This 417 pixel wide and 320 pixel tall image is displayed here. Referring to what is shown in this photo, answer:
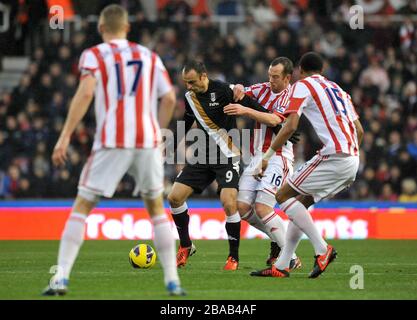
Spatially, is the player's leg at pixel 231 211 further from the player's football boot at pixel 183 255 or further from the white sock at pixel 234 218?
the player's football boot at pixel 183 255

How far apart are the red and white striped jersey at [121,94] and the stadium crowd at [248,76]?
1188 centimetres

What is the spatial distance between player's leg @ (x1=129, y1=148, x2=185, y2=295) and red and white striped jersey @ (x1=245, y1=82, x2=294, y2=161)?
3556 millimetres

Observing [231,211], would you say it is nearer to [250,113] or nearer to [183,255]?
[183,255]

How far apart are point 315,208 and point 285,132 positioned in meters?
9.15

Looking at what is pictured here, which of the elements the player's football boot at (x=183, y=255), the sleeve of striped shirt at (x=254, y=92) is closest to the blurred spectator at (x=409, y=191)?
the sleeve of striped shirt at (x=254, y=92)

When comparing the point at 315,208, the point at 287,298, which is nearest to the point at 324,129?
the point at 287,298

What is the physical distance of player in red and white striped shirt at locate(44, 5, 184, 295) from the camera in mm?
8125

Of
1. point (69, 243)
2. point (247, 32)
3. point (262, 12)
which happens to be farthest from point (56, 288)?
point (262, 12)

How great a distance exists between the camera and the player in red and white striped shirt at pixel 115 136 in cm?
812

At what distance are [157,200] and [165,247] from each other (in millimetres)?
392

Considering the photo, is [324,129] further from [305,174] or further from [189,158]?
[189,158]

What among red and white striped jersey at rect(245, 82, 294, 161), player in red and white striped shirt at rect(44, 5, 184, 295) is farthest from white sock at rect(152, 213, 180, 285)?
red and white striped jersey at rect(245, 82, 294, 161)

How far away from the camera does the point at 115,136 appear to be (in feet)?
26.6
